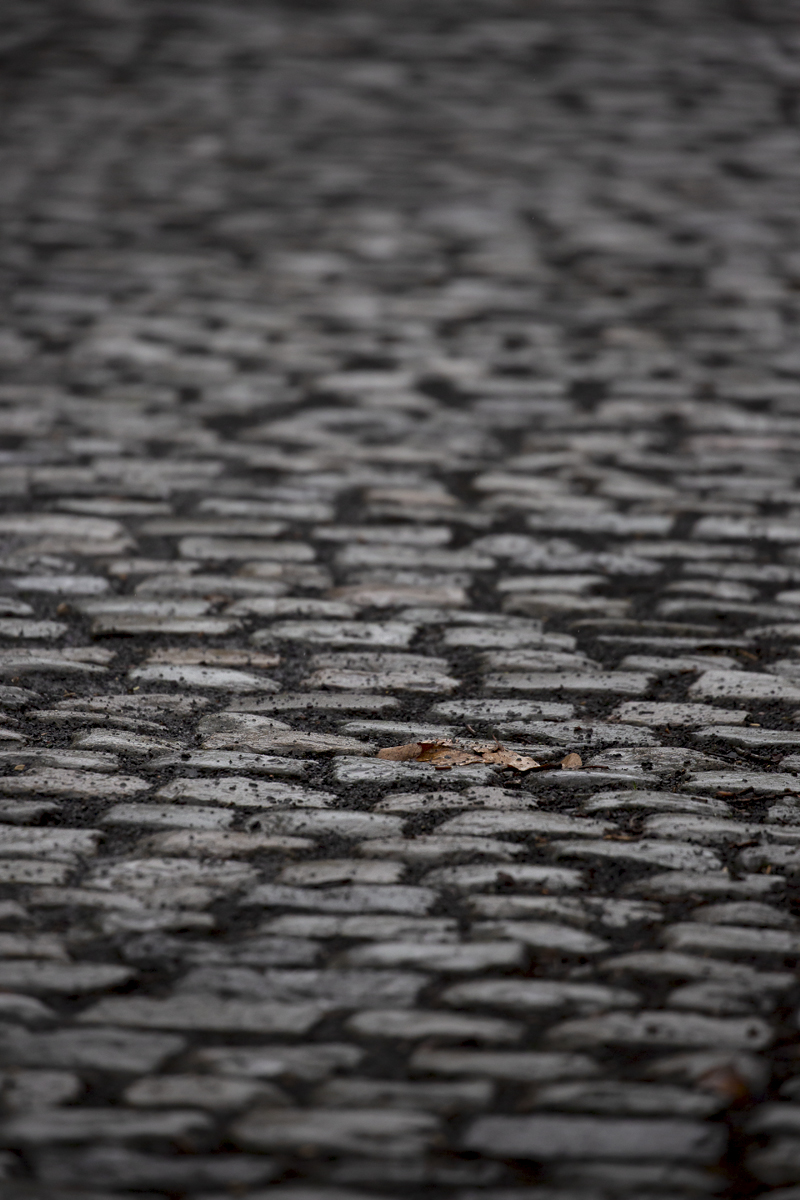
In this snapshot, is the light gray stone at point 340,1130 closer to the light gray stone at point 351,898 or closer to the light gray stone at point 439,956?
the light gray stone at point 439,956

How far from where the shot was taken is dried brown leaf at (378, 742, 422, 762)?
3.15m

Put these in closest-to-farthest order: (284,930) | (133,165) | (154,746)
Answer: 1. (284,930)
2. (154,746)
3. (133,165)

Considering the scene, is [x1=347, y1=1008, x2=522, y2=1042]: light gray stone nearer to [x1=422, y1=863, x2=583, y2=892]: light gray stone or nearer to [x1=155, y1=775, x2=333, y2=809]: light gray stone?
[x1=422, y1=863, x2=583, y2=892]: light gray stone

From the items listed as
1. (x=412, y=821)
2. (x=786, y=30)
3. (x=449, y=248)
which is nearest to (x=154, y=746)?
(x=412, y=821)

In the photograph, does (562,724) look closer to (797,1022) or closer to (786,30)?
(797,1022)

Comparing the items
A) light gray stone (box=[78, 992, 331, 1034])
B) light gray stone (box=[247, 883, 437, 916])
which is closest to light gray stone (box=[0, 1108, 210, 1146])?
light gray stone (box=[78, 992, 331, 1034])

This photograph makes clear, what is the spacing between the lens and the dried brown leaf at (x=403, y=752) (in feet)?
10.3

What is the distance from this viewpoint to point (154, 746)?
3.15 m

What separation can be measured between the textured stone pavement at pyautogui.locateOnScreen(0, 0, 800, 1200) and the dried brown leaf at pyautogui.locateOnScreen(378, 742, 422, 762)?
0.14 ft

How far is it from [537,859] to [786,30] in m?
12.6

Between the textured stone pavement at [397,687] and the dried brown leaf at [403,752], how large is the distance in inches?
1.7

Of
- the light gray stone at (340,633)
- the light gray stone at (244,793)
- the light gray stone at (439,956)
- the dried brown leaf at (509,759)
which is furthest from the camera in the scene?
the light gray stone at (340,633)

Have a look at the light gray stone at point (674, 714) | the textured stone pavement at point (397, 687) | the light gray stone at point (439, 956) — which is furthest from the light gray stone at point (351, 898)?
the light gray stone at point (674, 714)

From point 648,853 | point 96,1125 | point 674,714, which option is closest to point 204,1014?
point 96,1125
